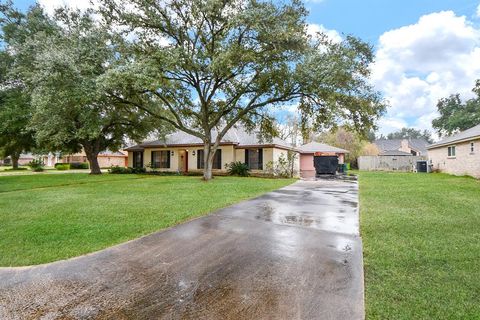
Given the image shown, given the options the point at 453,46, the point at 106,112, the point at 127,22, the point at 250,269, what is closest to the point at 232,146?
the point at 106,112

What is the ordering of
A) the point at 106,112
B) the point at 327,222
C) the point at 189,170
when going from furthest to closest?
the point at 189,170
the point at 106,112
the point at 327,222

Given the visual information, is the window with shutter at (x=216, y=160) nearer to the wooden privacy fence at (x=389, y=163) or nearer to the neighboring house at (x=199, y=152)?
the neighboring house at (x=199, y=152)

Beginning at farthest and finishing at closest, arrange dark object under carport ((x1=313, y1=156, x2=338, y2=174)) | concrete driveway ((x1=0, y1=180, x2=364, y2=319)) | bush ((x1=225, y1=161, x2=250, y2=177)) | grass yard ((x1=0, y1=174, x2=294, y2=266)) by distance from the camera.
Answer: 1. dark object under carport ((x1=313, y1=156, x2=338, y2=174))
2. bush ((x1=225, y1=161, x2=250, y2=177))
3. grass yard ((x1=0, y1=174, x2=294, y2=266))
4. concrete driveway ((x1=0, y1=180, x2=364, y2=319))

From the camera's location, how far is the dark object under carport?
22.2 metres

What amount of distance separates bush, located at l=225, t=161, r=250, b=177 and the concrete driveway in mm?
14356

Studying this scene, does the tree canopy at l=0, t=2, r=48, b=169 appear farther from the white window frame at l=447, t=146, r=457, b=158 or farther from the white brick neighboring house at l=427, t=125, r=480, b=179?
the white window frame at l=447, t=146, r=457, b=158

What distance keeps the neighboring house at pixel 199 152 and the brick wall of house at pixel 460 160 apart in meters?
11.5

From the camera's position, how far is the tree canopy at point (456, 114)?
1597 inches

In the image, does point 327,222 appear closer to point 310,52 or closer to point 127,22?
point 310,52

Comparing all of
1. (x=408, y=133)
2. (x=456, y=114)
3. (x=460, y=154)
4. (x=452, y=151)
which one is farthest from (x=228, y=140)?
(x=408, y=133)

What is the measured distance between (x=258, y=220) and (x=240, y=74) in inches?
402

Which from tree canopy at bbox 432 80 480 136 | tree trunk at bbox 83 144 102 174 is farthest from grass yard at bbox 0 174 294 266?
tree canopy at bbox 432 80 480 136

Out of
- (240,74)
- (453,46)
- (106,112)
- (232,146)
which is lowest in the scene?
(232,146)

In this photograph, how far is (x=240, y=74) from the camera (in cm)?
1433
